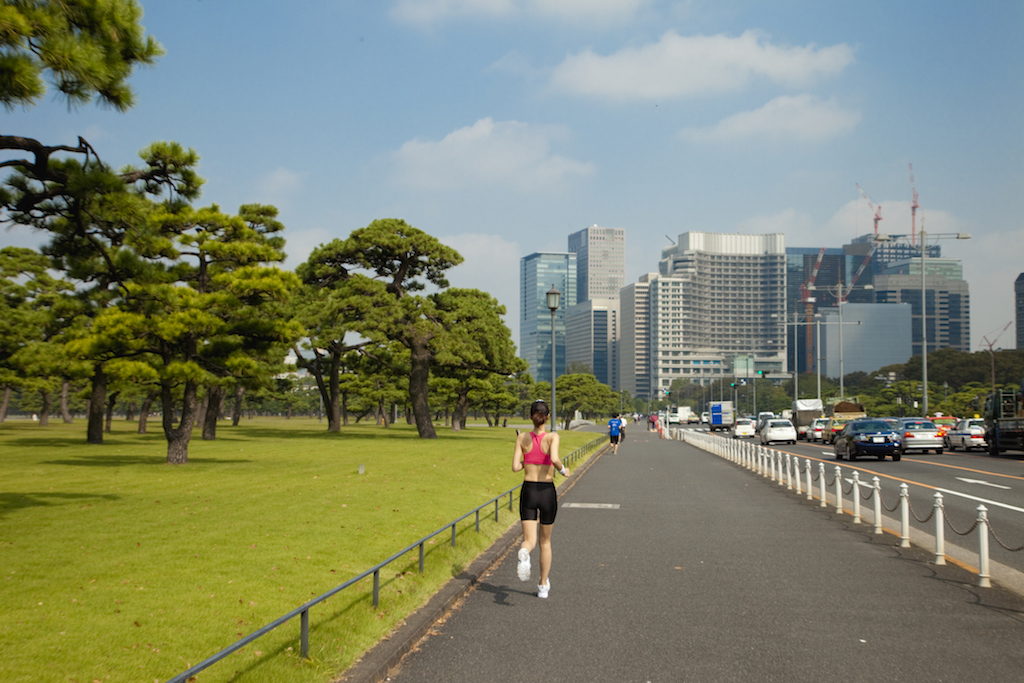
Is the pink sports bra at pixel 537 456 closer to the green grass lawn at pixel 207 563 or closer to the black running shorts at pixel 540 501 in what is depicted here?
the black running shorts at pixel 540 501

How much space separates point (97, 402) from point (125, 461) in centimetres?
1129

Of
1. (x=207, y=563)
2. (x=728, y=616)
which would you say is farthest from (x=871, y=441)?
(x=207, y=563)

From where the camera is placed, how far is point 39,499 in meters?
15.4

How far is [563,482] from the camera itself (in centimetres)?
2131

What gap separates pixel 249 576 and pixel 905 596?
23.1ft

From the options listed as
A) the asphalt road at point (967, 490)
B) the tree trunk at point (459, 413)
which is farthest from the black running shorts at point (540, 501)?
the tree trunk at point (459, 413)

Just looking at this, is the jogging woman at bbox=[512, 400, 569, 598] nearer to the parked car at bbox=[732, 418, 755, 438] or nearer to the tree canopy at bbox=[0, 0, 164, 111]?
the tree canopy at bbox=[0, 0, 164, 111]

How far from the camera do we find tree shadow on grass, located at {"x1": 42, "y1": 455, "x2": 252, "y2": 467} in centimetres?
2437

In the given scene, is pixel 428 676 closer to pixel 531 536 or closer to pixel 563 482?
pixel 531 536

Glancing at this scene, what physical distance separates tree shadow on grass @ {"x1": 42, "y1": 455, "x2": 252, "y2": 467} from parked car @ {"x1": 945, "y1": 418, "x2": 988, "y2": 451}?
3466cm

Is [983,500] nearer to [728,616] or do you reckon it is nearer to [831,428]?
[728,616]

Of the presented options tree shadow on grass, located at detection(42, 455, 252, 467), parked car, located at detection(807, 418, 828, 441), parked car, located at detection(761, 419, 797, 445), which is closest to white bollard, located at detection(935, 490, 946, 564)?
tree shadow on grass, located at detection(42, 455, 252, 467)

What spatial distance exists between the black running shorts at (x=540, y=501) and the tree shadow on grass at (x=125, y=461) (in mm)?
19763

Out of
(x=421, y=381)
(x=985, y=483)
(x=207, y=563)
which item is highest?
(x=421, y=381)
